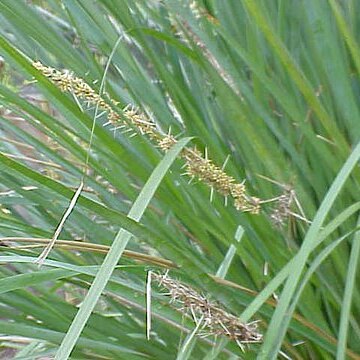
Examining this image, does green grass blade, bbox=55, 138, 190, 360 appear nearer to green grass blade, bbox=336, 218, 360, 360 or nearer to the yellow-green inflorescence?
the yellow-green inflorescence

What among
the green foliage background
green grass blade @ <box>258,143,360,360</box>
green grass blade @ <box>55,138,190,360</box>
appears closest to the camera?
green grass blade @ <box>55,138,190,360</box>

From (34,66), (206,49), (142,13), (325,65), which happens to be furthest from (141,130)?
(142,13)

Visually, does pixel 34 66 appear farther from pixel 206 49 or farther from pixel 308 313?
pixel 308 313

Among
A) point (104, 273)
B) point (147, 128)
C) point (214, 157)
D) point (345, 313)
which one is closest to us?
point (104, 273)

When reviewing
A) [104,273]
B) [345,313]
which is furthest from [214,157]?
[104,273]

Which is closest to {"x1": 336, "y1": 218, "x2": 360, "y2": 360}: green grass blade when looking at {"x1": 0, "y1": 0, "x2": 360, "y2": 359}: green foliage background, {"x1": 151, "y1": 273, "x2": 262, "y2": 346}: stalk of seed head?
{"x1": 0, "y1": 0, "x2": 360, "y2": 359}: green foliage background

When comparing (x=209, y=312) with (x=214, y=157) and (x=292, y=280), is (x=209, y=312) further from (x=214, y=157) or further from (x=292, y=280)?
(x=214, y=157)

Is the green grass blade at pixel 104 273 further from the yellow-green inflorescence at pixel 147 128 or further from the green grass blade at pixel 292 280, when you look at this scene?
the green grass blade at pixel 292 280

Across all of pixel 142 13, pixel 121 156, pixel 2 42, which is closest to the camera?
pixel 2 42

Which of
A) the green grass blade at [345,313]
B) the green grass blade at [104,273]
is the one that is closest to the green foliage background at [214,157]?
the green grass blade at [345,313]
